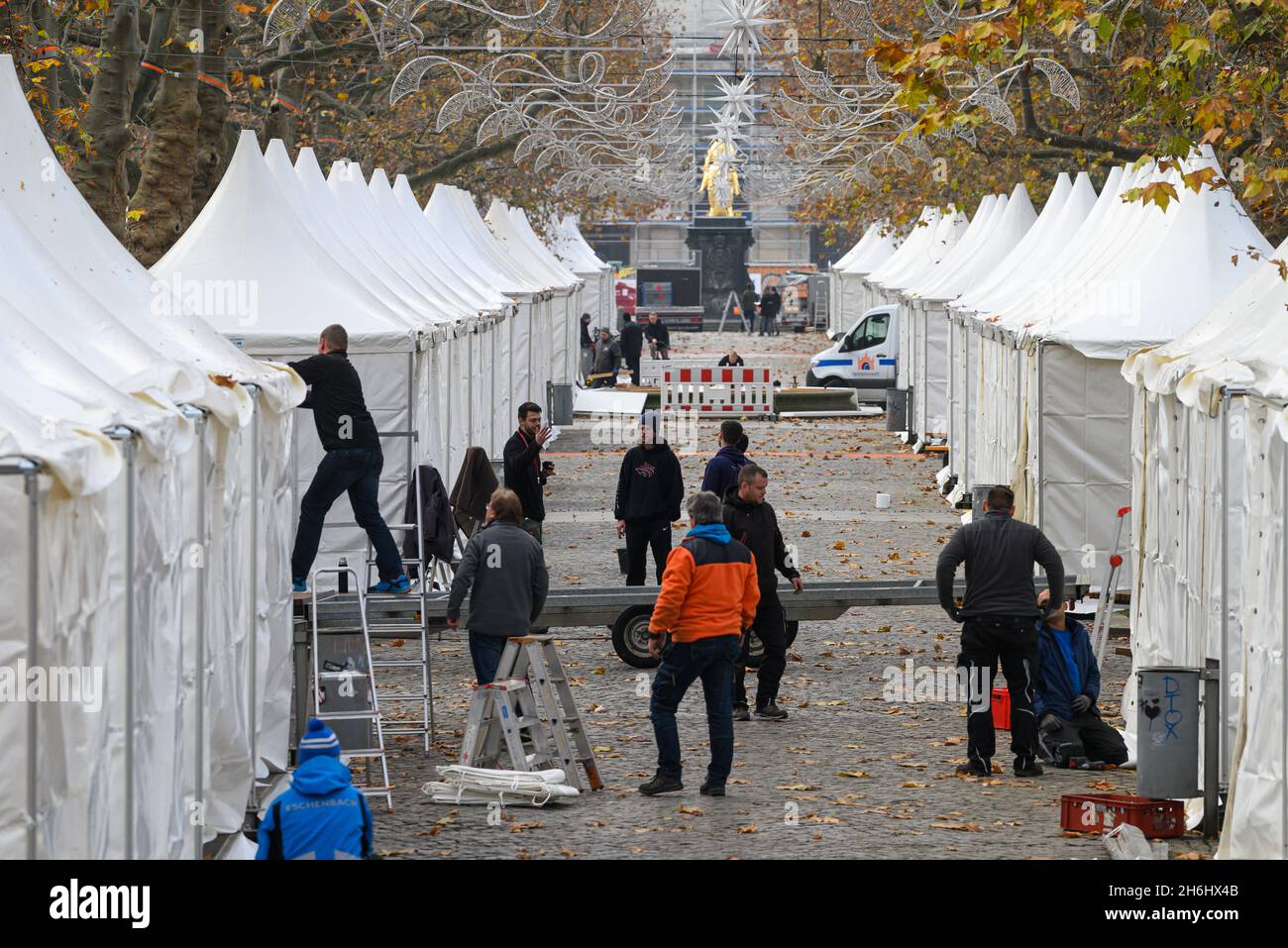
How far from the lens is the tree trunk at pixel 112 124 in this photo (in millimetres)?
17422

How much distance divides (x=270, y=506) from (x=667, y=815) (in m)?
2.95

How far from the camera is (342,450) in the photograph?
552 inches

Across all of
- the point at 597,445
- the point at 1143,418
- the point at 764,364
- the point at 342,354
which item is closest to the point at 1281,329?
the point at 1143,418

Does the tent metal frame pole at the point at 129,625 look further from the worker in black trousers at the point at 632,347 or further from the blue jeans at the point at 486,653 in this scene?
the worker in black trousers at the point at 632,347

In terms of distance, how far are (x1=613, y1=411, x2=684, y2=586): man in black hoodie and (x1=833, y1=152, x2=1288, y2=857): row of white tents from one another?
375 centimetres

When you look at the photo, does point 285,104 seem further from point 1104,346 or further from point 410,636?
point 1104,346

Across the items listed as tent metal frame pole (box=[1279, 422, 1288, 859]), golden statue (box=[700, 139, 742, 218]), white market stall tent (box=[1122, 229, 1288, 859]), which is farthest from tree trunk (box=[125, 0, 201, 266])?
golden statue (box=[700, 139, 742, 218])

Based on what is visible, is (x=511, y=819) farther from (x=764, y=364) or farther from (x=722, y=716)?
(x=764, y=364)

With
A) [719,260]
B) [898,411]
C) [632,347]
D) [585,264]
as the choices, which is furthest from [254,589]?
[719,260]

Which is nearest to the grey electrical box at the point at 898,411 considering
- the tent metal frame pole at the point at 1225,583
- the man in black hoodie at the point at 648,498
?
the man in black hoodie at the point at 648,498

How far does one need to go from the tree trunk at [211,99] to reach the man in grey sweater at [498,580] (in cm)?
976

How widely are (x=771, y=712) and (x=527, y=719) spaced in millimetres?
2589

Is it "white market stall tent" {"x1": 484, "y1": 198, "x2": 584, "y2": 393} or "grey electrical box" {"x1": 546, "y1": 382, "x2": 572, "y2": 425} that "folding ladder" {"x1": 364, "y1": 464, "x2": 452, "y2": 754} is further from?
"grey electrical box" {"x1": 546, "y1": 382, "x2": 572, "y2": 425}

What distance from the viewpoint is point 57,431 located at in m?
6.65
